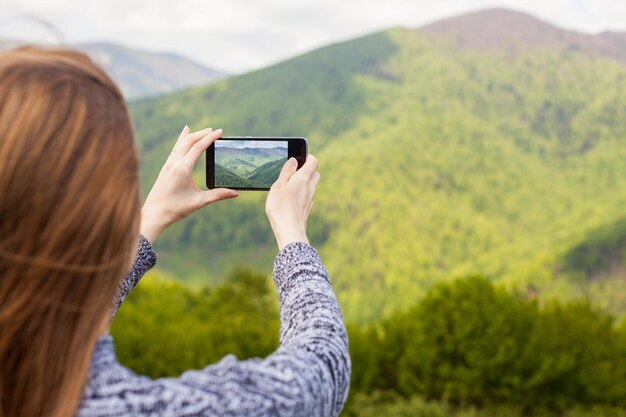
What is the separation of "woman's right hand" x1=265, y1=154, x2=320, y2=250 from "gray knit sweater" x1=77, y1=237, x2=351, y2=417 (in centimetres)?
11

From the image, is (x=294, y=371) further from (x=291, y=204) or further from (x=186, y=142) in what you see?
(x=186, y=142)

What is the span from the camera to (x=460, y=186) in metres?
106

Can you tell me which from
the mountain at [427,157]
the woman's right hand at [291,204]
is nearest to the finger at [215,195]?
the woman's right hand at [291,204]

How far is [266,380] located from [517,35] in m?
160

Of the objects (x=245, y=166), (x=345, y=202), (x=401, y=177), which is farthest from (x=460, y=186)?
(x=245, y=166)

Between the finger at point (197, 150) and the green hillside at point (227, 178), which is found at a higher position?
the finger at point (197, 150)

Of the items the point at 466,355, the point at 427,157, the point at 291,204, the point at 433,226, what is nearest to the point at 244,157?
the point at 291,204

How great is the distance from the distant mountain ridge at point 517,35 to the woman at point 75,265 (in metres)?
152

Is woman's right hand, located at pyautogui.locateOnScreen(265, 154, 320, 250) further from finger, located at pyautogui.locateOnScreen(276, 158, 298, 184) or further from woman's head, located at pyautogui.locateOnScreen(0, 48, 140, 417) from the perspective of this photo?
woman's head, located at pyautogui.locateOnScreen(0, 48, 140, 417)

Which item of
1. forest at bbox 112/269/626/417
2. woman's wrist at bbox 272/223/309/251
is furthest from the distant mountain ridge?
woman's wrist at bbox 272/223/309/251

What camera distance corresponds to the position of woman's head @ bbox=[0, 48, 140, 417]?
2.78ft

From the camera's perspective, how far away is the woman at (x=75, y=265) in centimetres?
85

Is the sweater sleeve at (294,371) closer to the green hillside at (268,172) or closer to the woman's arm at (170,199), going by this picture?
the woman's arm at (170,199)

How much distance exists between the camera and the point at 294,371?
0.97 m
